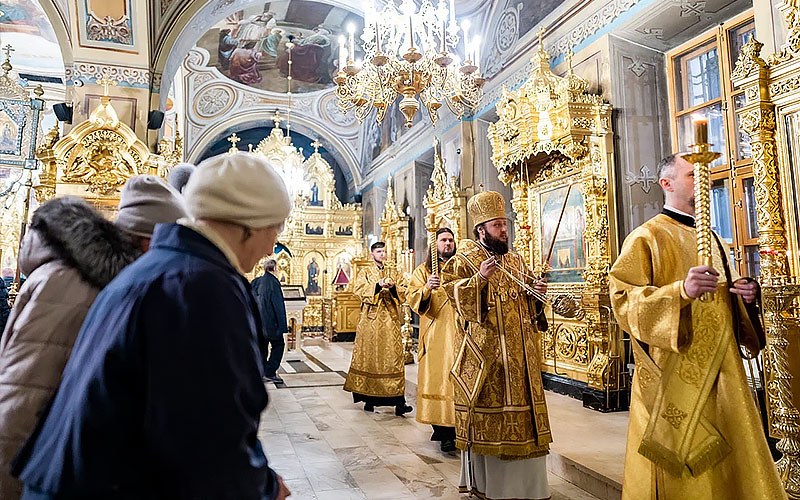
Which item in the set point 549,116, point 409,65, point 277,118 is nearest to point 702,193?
point 409,65

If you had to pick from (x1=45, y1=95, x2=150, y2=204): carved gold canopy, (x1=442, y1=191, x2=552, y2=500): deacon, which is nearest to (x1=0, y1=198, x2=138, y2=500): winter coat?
(x1=442, y1=191, x2=552, y2=500): deacon

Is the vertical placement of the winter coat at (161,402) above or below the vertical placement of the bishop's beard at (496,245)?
below

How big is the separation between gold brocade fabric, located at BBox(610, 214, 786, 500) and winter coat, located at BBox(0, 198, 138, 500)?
6.81 ft

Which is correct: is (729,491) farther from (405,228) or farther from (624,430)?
(405,228)

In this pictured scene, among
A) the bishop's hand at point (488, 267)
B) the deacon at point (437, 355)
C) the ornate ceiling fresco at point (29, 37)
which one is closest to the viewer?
the bishop's hand at point (488, 267)

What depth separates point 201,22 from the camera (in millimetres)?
8766

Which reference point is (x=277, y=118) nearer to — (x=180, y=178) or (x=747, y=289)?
(x=180, y=178)

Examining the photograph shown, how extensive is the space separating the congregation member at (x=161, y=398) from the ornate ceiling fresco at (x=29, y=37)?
1336cm

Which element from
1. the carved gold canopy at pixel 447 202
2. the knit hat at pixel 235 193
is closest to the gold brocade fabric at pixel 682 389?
the knit hat at pixel 235 193

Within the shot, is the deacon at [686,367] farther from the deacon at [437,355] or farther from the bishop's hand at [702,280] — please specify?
the deacon at [437,355]

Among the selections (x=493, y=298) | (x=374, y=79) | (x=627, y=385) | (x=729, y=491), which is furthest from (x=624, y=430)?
(x=374, y=79)

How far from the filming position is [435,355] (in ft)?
16.5

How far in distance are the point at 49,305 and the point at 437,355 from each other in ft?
12.2

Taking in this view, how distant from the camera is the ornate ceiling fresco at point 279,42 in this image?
1359 cm
